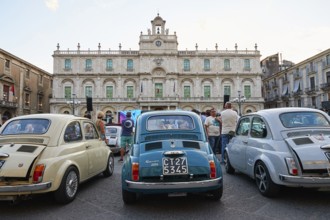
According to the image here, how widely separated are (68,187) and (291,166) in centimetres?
385

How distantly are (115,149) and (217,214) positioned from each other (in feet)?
23.2

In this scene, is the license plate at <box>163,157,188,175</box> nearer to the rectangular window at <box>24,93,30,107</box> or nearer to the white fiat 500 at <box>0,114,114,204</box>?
the white fiat 500 at <box>0,114,114,204</box>

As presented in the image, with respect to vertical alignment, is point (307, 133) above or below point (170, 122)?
below

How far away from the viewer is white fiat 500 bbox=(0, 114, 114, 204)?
3.52m

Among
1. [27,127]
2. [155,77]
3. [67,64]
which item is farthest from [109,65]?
[27,127]

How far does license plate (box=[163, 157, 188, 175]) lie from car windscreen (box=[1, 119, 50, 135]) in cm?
245

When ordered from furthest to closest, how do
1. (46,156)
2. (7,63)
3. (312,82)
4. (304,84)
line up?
(304,84)
(312,82)
(7,63)
(46,156)

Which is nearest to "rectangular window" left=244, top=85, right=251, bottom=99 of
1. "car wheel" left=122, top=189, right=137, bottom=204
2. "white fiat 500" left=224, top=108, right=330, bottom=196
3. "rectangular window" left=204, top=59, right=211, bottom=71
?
"rectangular window" left=204, top=59, right=211, bottom=71

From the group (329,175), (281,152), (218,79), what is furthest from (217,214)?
Answer: (218,79)

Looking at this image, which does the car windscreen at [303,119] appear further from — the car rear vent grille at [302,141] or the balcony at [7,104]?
the balcony at [7,104]

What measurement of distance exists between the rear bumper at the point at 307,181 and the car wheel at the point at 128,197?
8.29 ft

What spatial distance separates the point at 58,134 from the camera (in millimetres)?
4281

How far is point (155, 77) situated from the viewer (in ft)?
137

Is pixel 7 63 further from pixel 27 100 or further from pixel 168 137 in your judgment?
pixel 168 137
